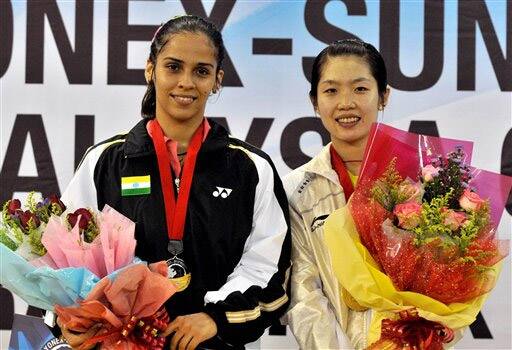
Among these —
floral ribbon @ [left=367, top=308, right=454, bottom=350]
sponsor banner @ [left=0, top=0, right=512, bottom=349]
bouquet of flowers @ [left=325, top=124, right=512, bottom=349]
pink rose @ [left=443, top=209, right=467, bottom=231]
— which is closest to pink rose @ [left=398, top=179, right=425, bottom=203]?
bouquet of flowers @ [left=325, top=124, right=512, bottom=349]

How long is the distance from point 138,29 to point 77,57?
299 mm

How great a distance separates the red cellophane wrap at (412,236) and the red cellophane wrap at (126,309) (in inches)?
23.3

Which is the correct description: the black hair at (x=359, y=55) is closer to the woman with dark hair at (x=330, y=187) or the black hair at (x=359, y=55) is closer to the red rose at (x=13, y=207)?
the woman with dark hair at (x=330, y=187)

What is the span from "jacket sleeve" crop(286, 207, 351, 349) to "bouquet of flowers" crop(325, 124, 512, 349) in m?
0.18

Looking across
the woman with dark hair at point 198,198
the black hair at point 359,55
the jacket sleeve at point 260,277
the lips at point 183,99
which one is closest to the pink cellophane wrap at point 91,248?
the woman with dark hair at point 198,198

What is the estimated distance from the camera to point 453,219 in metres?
2.05

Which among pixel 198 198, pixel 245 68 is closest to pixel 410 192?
pixel 198 198

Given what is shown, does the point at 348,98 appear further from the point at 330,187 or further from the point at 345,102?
the point at 330,187

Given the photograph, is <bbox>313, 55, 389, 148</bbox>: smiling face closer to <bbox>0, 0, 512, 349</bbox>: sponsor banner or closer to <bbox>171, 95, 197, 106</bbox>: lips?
<bbox>171, 95, 197, 106</bbox>: lips

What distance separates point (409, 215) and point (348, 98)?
0.69m

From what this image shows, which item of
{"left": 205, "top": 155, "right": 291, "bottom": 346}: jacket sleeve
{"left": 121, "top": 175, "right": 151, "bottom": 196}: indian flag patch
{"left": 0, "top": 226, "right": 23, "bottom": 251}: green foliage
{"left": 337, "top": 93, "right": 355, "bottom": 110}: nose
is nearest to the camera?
{"left": 0, "top": 226, "right": 23, "bottom": 251}: green foliage

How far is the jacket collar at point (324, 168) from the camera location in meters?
2.65

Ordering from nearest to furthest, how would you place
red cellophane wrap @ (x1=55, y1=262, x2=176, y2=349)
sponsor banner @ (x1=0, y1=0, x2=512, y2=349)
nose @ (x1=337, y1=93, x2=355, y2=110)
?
red cellophane wrap @ (x1=55, y1=262, x2=176, y2=349) → nose @ (x1=337, y1=93, x2=355, y2=110) → sponsor banner @ (x1=0, y1=0, x2=512, y2=349)

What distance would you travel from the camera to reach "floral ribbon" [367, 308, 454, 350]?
215cm
